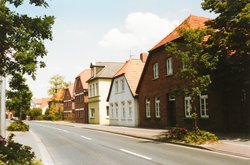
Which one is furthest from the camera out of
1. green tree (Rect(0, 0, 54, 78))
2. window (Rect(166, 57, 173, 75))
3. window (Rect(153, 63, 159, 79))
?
window (Rect(153, 63, 159, 79))

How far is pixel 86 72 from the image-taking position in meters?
62.0

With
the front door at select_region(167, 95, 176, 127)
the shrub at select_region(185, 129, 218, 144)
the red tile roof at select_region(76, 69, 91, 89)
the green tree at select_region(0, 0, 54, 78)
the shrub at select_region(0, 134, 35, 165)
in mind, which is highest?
the red tile roof at select_region(76, 69, 91, 89)

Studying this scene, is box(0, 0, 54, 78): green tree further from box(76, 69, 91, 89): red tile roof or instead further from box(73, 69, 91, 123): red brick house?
box(76, 69, 91, 89): red tile roof

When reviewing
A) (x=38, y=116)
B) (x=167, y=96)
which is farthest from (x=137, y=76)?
(x=38, y=116)

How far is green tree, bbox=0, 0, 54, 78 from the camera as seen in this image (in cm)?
780

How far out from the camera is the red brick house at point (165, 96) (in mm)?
23906

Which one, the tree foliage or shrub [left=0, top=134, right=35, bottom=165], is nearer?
shrub [left=0, top=134, right=35, bottom=165]

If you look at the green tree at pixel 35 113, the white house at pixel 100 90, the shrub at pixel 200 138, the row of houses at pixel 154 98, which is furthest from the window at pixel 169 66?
the green tree at pixel 35 113

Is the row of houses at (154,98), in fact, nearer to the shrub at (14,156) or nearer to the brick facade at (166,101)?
the brick facade at (166,101)

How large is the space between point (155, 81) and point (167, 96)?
104 inches

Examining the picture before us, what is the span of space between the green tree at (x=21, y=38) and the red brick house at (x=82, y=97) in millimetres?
48008

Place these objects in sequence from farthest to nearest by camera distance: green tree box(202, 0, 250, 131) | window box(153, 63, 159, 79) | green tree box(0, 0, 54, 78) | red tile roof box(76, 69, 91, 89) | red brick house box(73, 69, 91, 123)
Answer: red tile roof box(76, 69, 91, 89), red brick house box(73, 69, 91, 123), window box(153, 63, 159, 79), green tree box(202, 0, 250, 131), green tree box(0, 0, 54, 78)

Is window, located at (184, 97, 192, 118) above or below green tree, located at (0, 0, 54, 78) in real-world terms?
below

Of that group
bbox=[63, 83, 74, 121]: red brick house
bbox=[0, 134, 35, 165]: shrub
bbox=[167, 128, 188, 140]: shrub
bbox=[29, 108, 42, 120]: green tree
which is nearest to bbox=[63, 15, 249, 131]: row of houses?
bbox=[167, 128, 188, 140]: shrub
